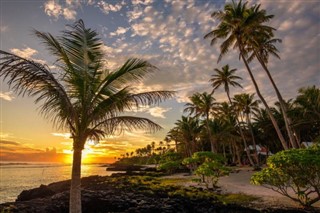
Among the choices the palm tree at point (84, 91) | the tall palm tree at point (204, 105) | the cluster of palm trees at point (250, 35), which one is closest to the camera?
the palm tree at point (84, 91)

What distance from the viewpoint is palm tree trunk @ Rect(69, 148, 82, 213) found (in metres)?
8.45

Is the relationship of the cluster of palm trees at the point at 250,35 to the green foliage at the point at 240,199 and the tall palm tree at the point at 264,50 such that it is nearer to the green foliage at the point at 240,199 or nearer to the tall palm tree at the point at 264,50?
the tall palm tree at the point at 264,50

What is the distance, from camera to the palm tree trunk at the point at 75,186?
8.45 metres

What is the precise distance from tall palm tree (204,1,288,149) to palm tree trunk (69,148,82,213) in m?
21.5

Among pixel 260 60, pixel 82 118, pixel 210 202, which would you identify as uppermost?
pixel 260 60

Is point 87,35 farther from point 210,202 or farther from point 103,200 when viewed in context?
point 210,202

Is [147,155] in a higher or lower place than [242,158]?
higher

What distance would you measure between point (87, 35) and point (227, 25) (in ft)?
69.3

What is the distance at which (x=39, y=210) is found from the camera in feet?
43.4

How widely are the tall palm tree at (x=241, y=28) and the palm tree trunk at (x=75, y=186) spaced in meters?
21.5

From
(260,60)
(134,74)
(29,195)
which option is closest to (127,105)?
(134,74)

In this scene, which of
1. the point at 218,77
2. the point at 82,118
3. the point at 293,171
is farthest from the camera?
the point at 218,77

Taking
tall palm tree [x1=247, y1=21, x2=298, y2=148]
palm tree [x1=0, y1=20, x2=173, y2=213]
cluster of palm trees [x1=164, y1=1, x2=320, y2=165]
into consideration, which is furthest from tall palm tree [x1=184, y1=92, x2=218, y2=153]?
palm tree [x1=0, y1=20, x2=173, y2=213]

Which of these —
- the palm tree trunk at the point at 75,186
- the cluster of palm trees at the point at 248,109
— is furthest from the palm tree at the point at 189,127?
the palm tree trunk at the point at 75,186
